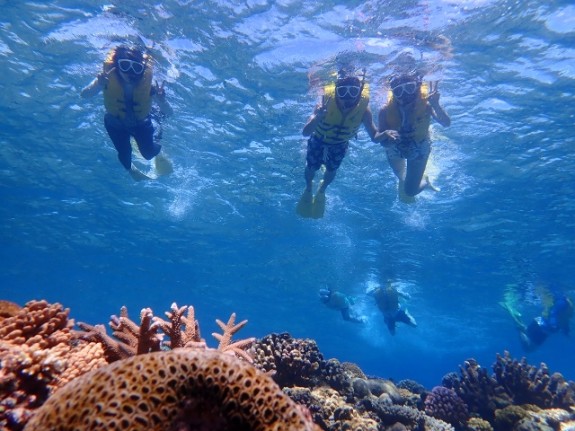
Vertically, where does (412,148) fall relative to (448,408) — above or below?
above

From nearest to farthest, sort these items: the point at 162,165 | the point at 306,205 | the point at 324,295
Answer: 1. the point at 306,205
2. the point at 162,165
3. the point at 324,295

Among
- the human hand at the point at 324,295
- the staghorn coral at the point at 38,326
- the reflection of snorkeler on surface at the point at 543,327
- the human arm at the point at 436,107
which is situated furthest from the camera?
the reflection of snorkeler on surface at the point at 543,327

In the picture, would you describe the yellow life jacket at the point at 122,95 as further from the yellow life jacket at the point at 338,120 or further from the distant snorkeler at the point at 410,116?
the distant snorkeler at the point at 410,116

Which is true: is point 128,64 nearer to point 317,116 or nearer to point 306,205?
point 317,116

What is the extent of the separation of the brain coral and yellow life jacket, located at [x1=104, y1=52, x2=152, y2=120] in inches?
359

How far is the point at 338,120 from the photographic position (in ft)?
31.7

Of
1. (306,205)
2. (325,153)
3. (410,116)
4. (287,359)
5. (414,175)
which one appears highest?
(414,175)

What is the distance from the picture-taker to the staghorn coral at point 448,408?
757 cm

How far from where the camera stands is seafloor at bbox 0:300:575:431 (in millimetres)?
2111

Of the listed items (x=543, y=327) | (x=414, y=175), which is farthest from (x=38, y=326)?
(x=543, y=327)

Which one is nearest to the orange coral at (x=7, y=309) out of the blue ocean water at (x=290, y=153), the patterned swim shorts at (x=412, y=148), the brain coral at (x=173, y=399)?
the brain coral at (x=173, y=399)

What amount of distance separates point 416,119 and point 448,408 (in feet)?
23.0

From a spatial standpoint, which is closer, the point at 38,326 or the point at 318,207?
the point at 38,326

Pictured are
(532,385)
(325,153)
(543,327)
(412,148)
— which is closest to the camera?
(532,385)
